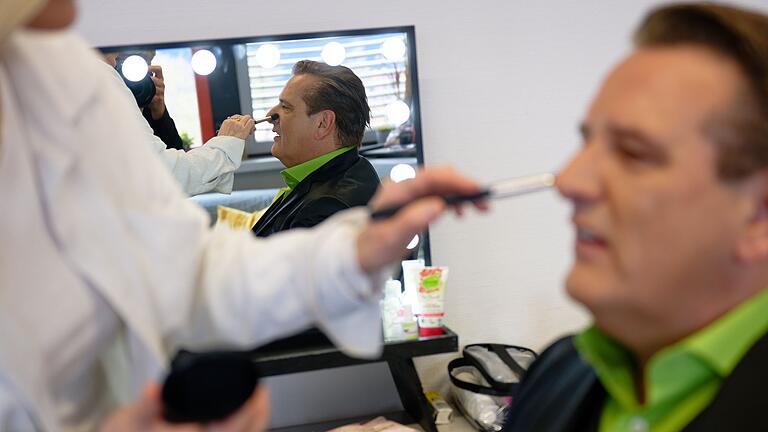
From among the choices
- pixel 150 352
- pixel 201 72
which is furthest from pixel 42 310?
pixel 201 72

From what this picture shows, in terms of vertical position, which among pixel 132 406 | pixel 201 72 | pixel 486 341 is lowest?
pixel 486 341

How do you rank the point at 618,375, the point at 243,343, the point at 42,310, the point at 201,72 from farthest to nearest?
the point at 201,72 < the point at 618,375 < the point at 243,343 < the point at 42,310

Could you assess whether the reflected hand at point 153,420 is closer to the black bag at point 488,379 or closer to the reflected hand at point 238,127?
the black bag at point 488,379

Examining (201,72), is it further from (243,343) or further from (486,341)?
(243,343)

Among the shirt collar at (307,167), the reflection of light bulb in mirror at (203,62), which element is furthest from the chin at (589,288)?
the reflection of light bulb in mirror at (203,62)

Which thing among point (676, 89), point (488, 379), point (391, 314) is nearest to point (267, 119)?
point (391, 314)

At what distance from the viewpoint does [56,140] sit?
0.57 m

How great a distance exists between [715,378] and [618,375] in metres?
0.13

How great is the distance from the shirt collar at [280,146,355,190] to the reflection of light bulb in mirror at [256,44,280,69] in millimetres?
271

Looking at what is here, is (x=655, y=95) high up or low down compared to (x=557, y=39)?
down

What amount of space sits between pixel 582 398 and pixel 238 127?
1223 mm

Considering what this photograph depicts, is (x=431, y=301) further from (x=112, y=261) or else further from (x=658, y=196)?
(x=112, y=261)

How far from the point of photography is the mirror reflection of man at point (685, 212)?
2.43 ft

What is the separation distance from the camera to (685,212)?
0.74 m
